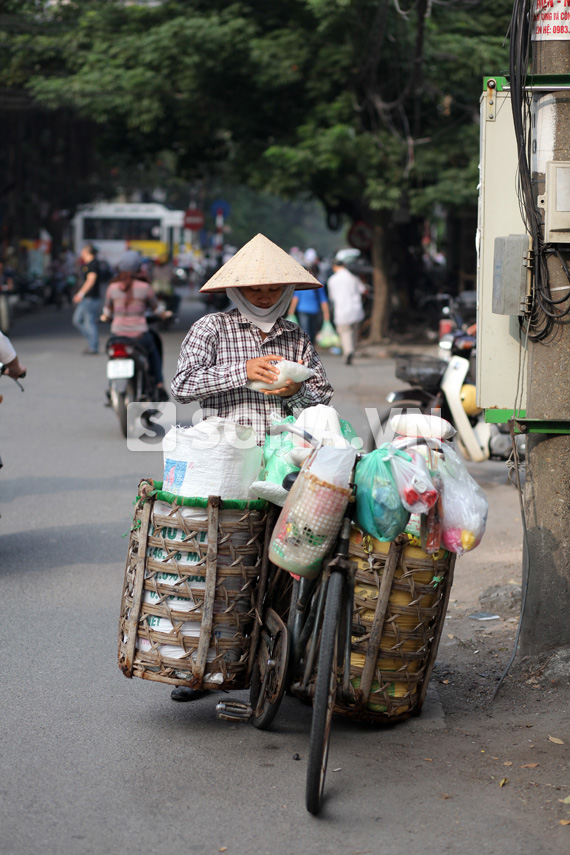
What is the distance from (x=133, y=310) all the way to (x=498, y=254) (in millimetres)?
7082

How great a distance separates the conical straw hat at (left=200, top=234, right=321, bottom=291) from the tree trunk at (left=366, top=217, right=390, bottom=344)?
17.1 meters

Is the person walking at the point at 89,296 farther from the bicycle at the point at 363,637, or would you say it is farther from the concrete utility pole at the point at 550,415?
the bicycle at the point at 363,637

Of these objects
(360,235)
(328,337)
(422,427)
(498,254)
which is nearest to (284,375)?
(422,427)

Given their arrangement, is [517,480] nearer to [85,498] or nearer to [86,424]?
[85,498]

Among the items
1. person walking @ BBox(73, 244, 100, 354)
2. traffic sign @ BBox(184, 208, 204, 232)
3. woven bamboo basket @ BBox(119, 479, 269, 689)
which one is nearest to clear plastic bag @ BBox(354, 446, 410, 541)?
woven bamboo basket @ BBox(119, 479, 269, 689)

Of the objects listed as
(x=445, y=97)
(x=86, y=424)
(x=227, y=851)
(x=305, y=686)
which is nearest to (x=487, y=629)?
(x=305, y=686)

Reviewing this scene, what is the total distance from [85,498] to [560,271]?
15.9ft

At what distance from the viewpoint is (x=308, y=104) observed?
69.6 ft

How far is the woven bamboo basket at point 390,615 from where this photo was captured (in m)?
3.83

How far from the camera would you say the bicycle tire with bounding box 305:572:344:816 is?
3273 mm

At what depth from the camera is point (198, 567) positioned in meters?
3.82

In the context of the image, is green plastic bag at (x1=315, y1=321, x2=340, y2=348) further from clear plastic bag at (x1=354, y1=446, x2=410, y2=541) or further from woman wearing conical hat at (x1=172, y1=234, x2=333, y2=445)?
clear plastic bag at (x1=354, y1=446, x2=410, y2=541)

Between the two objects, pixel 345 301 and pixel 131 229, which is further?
pixel 131 229

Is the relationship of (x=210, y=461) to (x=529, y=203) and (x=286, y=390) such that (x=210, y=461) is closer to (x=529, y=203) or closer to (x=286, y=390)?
(x=286, y=390)
